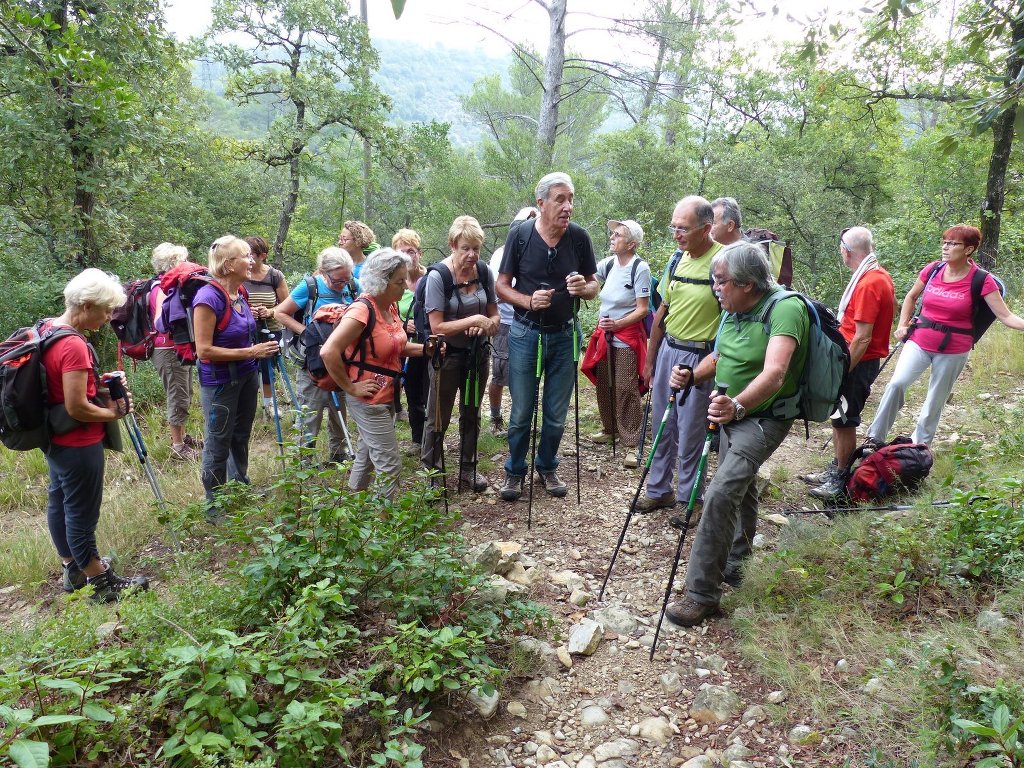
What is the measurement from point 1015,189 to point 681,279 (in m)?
12.2

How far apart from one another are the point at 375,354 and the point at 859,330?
3533mm

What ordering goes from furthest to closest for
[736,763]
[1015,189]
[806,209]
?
[806,209], [1015,189], [736,763]

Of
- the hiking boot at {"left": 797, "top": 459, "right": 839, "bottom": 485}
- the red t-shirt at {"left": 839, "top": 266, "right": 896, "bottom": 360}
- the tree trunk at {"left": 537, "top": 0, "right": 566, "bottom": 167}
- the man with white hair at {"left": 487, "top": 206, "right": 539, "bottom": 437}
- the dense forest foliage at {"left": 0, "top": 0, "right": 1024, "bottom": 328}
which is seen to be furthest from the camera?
the tree trunk at {"left": 537, "top": 0, "right": 566, "bottom": 167}

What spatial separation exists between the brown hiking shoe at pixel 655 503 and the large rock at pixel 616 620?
3.94 ft

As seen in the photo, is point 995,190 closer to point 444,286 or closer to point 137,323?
point 444,286

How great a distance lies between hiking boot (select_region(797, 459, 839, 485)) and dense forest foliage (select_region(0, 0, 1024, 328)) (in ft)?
8.22

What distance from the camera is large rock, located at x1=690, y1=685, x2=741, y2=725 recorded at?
2873 millimetres

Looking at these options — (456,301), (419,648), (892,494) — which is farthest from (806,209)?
(419,648)

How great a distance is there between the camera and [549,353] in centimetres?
482

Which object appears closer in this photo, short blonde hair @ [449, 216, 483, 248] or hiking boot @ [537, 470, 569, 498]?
short blonde hair @ [449, 216, 483, 248]

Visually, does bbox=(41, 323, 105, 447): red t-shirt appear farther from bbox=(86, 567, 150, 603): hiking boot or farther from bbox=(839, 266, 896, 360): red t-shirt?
bbox=(839, 266, 896, 360): red t-shirt

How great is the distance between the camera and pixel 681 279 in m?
4.41

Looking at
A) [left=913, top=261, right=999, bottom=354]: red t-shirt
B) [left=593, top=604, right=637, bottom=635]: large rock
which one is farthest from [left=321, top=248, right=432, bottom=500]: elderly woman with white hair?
[left=913, top=261, right=999, bottom=354]: red t-shirt

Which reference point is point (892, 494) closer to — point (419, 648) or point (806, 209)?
point (419, 648)
